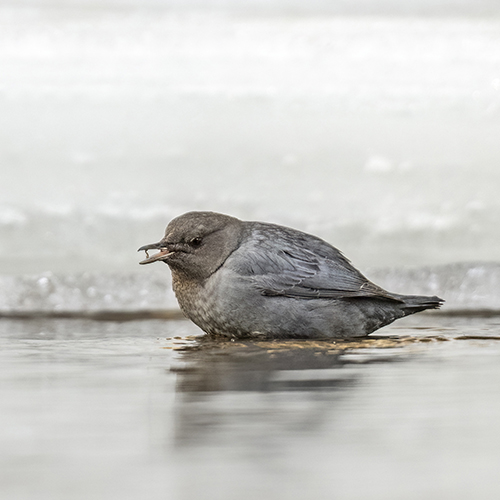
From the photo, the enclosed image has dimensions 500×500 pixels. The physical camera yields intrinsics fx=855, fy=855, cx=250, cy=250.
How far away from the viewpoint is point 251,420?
7.23ft

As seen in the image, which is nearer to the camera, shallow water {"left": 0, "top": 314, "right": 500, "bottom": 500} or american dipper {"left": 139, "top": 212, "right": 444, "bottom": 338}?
shallow water {"left": 0, "top": 314, "right": 500, "bottom": 500}

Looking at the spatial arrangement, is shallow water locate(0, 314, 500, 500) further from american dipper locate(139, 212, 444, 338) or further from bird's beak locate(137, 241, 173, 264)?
bird's beak locate(137, 241, 173, 264)

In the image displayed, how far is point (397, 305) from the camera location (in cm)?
429

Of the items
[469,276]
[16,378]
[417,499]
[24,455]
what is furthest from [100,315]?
[417,499]

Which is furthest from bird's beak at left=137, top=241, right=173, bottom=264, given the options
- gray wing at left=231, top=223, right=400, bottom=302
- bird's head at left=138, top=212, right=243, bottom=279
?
gray wing at left=231, top=223, right=400, bottom=302

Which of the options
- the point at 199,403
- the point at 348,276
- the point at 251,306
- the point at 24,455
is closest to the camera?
the point at 24,455

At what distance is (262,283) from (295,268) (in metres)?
0.22

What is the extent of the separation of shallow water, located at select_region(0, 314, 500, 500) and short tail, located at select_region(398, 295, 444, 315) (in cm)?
39

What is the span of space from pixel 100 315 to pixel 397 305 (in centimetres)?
192

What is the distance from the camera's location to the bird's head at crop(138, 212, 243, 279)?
4043 mm

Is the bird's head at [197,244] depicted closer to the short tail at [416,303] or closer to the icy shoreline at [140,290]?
the short tail at [416,303]

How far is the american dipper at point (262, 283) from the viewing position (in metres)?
3.94

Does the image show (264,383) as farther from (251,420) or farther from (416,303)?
(416,303)

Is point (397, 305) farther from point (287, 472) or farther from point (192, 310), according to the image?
point (287, 472)
